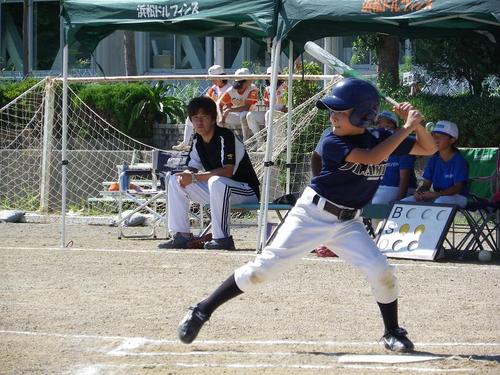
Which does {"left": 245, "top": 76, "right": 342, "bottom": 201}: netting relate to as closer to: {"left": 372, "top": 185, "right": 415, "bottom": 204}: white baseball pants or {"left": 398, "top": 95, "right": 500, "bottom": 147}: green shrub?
{"left": 398, "top": 95, "right": 500, "bottom": 147}: green shrub

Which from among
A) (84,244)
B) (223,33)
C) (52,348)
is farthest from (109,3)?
(52,348)

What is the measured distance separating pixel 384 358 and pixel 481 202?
17.0ft

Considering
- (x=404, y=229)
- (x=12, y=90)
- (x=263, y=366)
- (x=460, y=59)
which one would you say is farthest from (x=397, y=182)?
(x=12, y=90)

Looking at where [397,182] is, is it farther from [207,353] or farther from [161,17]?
[207,353]

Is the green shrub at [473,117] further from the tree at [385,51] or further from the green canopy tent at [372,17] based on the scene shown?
the green canopy tent at [372,17]

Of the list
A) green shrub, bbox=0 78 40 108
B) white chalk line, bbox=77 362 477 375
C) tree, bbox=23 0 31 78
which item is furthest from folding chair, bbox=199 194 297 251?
tree, bbox=23 0 31 78

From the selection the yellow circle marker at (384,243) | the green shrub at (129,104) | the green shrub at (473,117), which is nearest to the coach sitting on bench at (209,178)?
the yellow circle marker at (384,243)

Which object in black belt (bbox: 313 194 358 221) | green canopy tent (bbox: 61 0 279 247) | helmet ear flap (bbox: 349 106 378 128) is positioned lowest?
black belt (bbox: 313 194 358 221)

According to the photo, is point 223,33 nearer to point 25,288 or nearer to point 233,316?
point 25,288

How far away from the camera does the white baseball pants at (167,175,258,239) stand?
38.8ft

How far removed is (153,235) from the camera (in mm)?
13742

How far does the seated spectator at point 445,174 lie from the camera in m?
11.5

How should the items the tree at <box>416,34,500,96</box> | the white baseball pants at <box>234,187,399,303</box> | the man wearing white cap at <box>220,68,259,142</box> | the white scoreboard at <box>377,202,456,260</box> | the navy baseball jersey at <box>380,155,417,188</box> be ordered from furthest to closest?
1. the man wearing white cap at <box>220,68,259,142</box>
2. the tree at <box>416,34,500,96</box>
3. the navy baseball jersey at <box>380,155,417,188</box>
4. the white scoreboard at <box>377,202,456,260</box>
5. the white baseball pants at <box>234,187,399,303</box>

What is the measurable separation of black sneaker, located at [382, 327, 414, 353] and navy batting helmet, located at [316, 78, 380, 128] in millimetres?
1292
